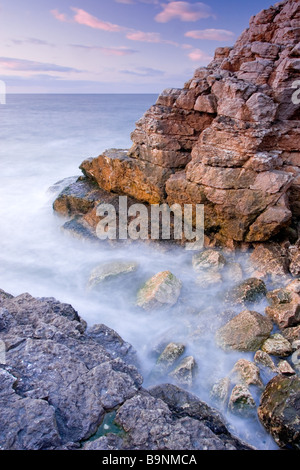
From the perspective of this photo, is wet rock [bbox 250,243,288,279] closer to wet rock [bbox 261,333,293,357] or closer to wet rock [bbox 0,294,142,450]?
wet rock [bbox 261,333,293,357]

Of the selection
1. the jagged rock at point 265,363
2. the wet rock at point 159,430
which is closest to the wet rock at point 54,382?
the wet rock at point 159,430

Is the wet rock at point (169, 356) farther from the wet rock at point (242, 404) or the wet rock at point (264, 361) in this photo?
the wet rock at point (264, 361)

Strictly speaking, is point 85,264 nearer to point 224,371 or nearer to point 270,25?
point 224,371

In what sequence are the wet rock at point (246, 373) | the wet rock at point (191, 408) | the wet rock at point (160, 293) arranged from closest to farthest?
the wet rock at point (191, 408)
the wet rock at point (246, 373)
the wet rock at point (160, 293)

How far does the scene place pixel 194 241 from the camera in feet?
28.8

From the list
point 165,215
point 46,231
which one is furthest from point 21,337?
point 46,231

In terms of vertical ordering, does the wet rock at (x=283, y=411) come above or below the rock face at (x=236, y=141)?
below

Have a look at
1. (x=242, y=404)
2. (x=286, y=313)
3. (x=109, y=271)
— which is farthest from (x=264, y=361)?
(x=109, y=271)

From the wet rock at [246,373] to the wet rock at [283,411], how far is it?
0.28m

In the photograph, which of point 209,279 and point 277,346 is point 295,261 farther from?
point 277,346

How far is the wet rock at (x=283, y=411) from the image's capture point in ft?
13.2

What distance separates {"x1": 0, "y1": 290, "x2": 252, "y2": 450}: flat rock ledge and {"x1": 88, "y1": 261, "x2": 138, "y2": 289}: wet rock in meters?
2.89

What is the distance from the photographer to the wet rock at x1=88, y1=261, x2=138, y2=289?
25.5 ft

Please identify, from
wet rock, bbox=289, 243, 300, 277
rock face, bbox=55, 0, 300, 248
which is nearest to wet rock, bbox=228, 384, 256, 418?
wet rock, bbox=289, 243, 300, 277
